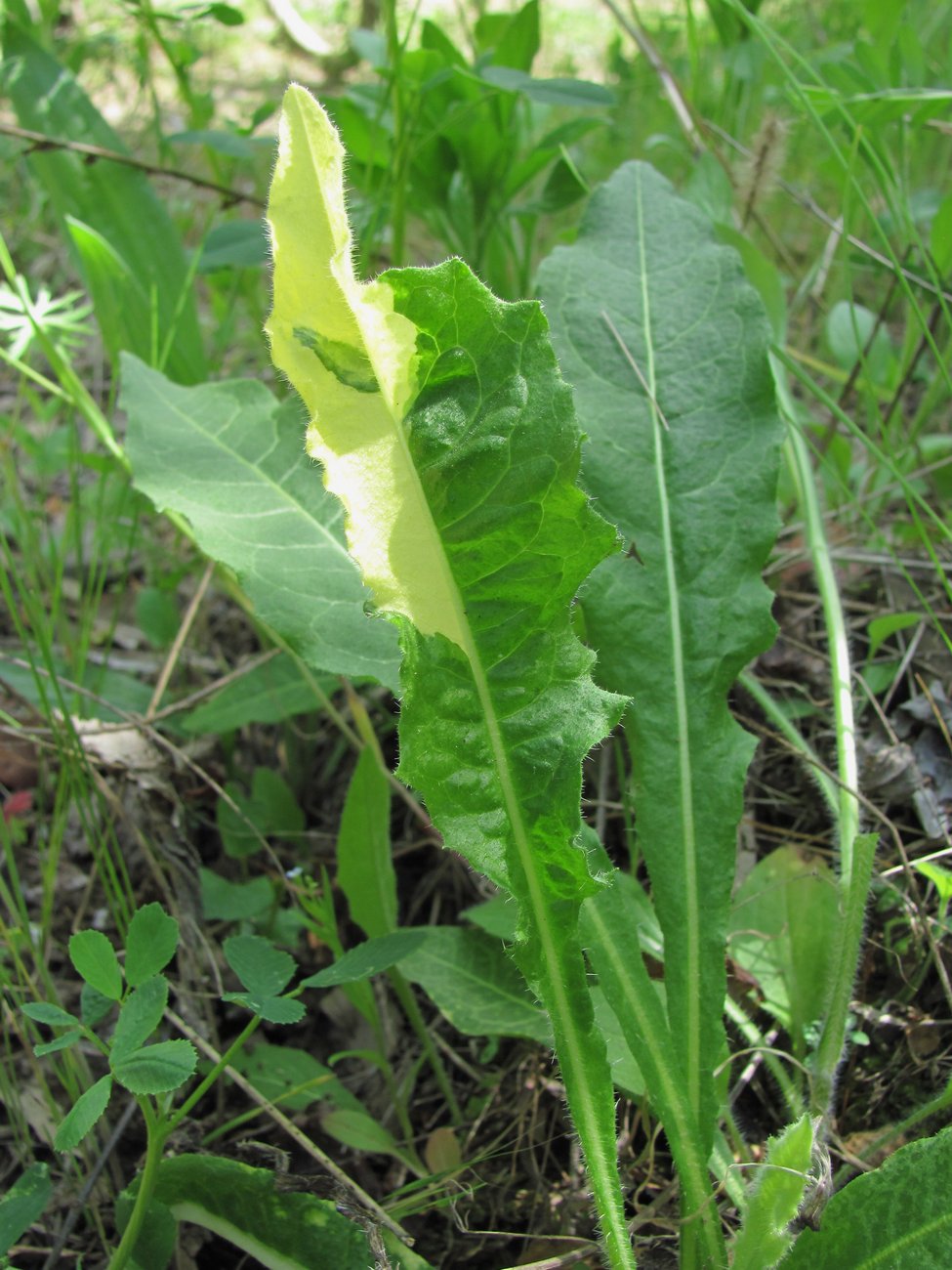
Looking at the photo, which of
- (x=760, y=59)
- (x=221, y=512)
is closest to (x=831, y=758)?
(x=221, y=512)

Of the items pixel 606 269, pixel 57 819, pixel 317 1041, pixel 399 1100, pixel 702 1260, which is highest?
pixel 606 269

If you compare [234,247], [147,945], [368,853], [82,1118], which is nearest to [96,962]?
[147,945]

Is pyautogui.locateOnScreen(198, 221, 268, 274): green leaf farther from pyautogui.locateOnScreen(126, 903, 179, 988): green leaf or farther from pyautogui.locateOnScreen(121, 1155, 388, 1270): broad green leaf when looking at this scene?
pyautogui.locateOnScreen(121, 1155, 388, 1270): broad green leaf

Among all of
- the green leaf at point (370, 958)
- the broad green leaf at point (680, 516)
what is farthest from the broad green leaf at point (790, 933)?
the green leaf at point (370, 958)

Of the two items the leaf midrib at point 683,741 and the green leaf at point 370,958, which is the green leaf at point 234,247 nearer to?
the leaf midrib at point 683,741

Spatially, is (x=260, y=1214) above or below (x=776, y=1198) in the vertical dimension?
below

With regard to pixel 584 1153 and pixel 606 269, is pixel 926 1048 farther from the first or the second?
pixel 606 269

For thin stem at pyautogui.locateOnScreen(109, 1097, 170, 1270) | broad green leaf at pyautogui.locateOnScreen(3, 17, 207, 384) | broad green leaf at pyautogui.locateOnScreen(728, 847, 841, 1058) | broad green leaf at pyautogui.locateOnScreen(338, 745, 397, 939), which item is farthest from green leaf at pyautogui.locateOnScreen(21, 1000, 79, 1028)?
broad green leaf at pyautogui.locateOnScreen(3, 17, 207, 384)

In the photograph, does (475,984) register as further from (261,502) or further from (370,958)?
(261,502)
